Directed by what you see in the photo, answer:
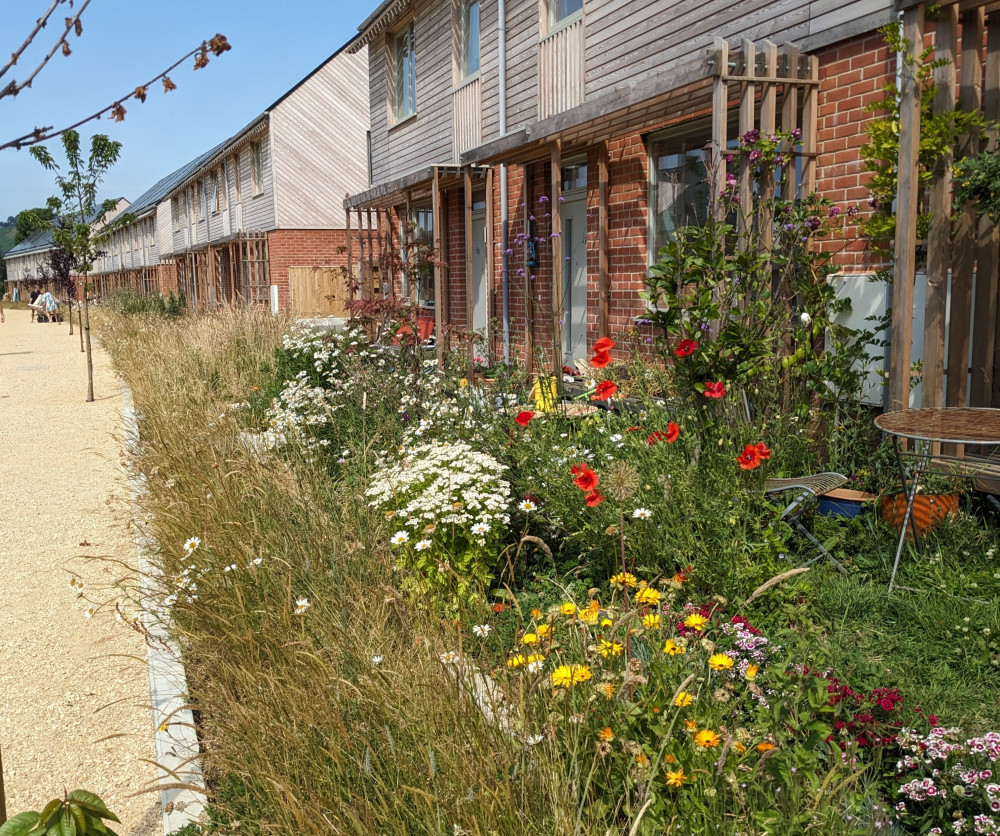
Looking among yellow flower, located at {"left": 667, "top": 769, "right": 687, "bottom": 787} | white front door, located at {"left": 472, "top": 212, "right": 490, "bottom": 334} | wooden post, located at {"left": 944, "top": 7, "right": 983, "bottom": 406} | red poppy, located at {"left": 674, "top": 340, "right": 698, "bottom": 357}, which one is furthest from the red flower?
white front door, located at {"left": 472, "top": 212, "right": 490, "bottom": 334}

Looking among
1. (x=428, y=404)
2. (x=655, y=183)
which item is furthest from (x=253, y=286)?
(x=428, y=404)

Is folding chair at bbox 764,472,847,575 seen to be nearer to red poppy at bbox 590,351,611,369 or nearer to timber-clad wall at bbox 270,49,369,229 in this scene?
red poppy at bbox 590,351,611,369

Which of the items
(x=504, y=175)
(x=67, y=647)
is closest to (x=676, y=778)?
(x=67, y=647)

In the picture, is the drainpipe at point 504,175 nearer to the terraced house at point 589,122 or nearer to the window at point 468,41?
the terraced house at point 589,122

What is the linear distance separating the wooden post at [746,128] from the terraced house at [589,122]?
0.02 metres

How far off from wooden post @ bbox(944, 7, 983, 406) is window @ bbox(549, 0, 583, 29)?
6151mm

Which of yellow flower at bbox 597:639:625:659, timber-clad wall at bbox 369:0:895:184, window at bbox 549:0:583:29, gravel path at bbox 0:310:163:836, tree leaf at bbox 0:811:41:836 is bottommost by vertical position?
gravel path at bbox 0:310:163:836

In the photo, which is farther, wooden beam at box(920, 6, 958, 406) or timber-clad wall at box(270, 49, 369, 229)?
timber-clad wall at box(270, 49, 369, 229)

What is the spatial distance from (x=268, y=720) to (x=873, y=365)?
4674mm

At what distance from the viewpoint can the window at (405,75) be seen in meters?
15.8

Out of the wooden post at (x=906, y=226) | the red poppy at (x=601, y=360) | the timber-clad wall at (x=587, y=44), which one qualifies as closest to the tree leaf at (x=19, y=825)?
the red poppy at (x=601, y=360)

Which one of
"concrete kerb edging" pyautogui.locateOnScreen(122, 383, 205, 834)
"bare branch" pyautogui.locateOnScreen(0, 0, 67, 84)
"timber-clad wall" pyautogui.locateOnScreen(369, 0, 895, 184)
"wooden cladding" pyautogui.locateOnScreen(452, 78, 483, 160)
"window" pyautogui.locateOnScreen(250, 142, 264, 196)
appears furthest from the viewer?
"window" pyautogui.locateOnScreen(250, 142, 264, 196)

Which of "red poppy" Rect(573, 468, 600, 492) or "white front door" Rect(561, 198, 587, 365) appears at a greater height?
"white front door" Rect(561, 198, 587, 365)

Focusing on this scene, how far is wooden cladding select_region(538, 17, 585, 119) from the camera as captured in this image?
10.2m
